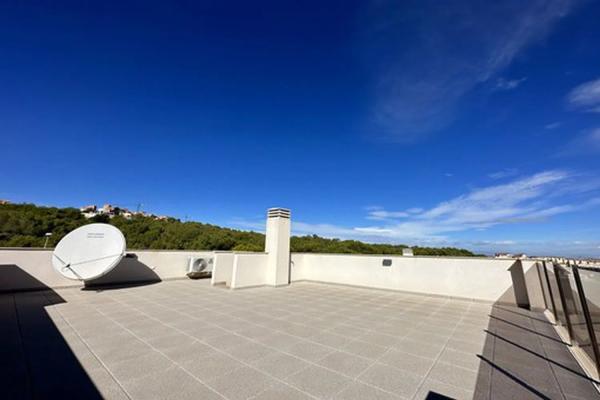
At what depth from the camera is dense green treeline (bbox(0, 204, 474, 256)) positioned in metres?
15.4

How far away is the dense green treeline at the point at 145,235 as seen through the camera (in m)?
15.4

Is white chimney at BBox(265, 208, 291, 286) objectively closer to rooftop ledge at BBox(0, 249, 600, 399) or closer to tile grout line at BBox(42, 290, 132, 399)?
rooftop ledge at BBox(0, 249, 600, 399)

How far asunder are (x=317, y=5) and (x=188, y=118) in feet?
22.9

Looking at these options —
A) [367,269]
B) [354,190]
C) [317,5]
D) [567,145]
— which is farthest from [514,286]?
[354,190]

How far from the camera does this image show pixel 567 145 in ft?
28.3

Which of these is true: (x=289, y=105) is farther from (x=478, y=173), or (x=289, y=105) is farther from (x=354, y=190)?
(x=478, y=173)

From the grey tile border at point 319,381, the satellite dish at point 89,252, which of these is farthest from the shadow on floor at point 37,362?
the grey tile border at point 319,381

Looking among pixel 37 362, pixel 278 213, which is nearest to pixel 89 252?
pixel 37 362

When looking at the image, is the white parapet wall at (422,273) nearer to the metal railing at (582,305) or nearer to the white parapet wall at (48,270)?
the metal railing at (582,305)

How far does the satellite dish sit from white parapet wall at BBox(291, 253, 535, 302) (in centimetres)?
605

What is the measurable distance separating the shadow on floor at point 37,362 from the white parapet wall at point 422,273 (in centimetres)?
713

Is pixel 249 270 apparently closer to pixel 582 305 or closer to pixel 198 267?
pixel 198 267

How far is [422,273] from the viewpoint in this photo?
714 cm

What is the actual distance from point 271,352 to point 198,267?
7.23 metres
